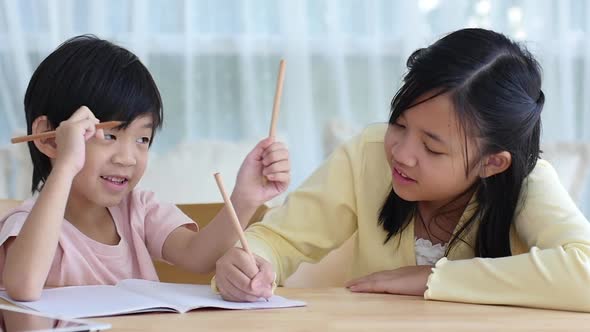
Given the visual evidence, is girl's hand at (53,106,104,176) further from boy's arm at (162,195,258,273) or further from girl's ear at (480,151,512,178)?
girl's ear at (480,151,512,178)

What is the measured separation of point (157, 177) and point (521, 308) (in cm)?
140

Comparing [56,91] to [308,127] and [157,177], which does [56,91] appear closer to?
[157,177]

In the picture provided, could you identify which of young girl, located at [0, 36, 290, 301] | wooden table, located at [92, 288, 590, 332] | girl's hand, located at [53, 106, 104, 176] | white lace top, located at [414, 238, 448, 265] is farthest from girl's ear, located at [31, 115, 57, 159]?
white lace top, located at [414, 238, 448, 265]

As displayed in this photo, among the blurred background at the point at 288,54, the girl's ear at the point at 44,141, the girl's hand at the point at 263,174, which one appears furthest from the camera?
the blurred background at the point at 288,54

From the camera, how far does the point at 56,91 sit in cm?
158

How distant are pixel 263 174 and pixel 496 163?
389 mm

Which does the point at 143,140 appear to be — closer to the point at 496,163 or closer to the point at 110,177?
the point at 110,177

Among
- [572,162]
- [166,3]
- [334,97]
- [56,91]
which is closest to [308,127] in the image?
[334,97]

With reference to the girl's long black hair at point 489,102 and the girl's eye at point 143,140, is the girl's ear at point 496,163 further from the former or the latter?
the girl's eye at point 143,140

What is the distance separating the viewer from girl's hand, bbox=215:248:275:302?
129 centimetres

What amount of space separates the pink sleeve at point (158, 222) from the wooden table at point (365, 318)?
15.9 inches

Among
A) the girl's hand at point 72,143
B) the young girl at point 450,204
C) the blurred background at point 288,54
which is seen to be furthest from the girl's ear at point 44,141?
the blurred background at point 288,54

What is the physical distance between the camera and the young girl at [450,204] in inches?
53.3

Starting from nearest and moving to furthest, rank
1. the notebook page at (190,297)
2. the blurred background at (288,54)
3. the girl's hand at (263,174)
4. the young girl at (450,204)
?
the notebook page at (190,297), the young girl at (450,204), the girl's hand at (263,174), the blurred background at (288,54)
